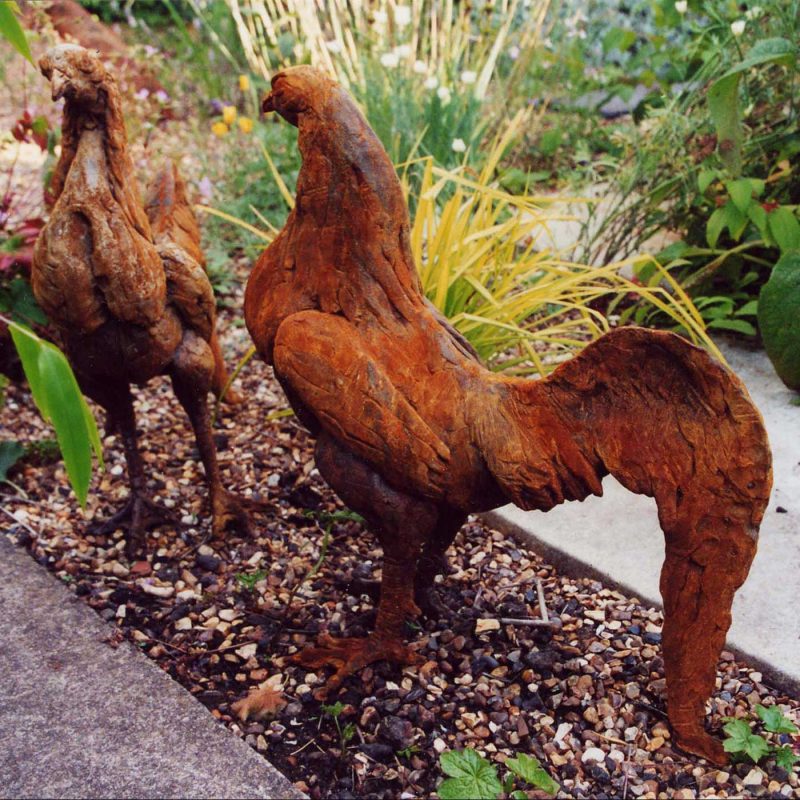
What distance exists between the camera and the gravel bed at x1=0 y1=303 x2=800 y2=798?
201 cm

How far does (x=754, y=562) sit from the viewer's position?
2.61 m

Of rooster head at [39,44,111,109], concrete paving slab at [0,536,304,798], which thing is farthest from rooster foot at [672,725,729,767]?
rooster head at [39,44,111,109]

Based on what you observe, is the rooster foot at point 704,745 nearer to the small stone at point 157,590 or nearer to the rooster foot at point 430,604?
the rooster foot at point 430,604

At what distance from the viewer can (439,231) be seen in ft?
10.7

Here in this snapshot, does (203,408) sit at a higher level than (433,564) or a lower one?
higher

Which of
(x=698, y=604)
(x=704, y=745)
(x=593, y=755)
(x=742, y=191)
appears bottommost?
(x=593, y=755)

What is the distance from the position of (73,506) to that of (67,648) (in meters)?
0.85

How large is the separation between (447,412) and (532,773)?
30.8 inches

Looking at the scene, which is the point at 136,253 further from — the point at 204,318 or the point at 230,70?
the point at 230,70

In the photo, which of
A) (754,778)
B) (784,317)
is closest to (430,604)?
(754,778)

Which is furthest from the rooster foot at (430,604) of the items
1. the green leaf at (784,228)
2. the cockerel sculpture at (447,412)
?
the green leaf at (784,228)

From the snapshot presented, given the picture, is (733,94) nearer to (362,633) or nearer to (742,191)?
(742,191)

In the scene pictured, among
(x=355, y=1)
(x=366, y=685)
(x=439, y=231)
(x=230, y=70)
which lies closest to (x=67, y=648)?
(x=366, y=685)

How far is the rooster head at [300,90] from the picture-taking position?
1.98m
